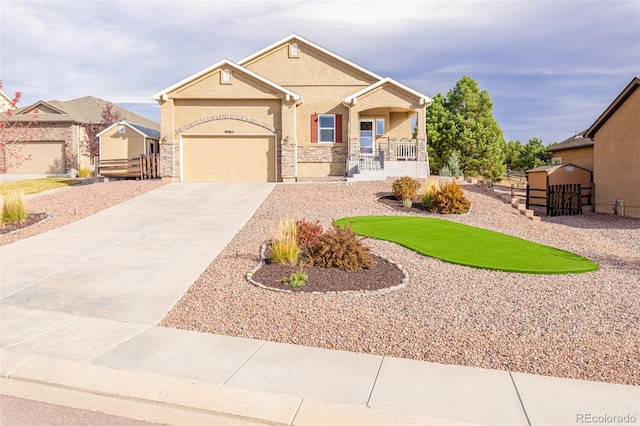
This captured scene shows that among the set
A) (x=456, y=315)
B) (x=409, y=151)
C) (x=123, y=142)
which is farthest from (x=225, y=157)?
(x=456, y=315)

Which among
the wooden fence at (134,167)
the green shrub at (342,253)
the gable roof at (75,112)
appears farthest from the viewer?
the gable roof at (75,112)

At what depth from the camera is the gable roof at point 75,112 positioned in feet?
115

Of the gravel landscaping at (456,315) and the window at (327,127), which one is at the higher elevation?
the window at (327,127)

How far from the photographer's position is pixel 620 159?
22.1 m

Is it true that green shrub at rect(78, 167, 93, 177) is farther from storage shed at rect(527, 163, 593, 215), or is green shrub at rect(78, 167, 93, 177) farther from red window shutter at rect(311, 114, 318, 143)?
storage shed at rect(527, 163, 593, 215)

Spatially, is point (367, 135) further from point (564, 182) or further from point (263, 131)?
point (564, 182)

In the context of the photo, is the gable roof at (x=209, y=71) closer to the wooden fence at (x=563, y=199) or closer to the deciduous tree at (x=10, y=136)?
the deciduous tree at (x=10, y=136)

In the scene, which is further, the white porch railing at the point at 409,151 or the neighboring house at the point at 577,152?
the neighboring house at the point at 577,152

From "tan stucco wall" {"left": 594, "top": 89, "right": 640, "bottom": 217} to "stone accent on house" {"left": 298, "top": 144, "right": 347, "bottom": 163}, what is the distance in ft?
43.9

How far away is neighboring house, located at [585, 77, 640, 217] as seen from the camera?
68.0 feet

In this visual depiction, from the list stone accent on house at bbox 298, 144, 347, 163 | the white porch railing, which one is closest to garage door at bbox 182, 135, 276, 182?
stone accent on house at bbox 298, 144, 347, 163

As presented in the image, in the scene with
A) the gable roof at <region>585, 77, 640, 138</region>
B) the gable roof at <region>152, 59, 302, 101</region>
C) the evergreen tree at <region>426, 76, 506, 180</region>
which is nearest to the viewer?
the gable roof at <region>585, 77, 640, 138</region>

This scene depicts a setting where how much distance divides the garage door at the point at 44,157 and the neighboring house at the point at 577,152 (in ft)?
120

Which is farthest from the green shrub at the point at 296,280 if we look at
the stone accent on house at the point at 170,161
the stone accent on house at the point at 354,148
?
the stone accent on house at the point at 170,161
